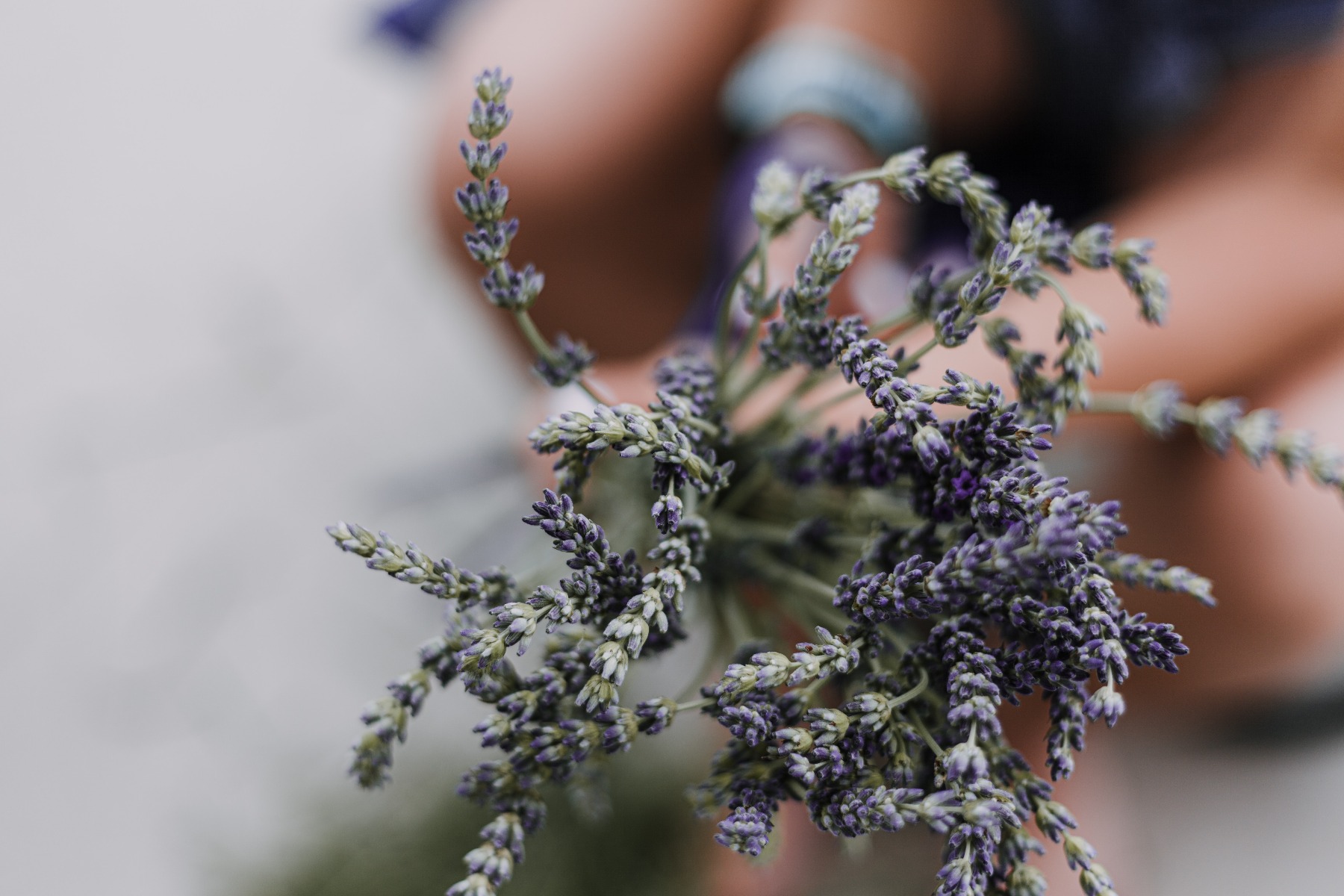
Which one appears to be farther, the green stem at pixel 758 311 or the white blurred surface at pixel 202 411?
the white blurred surface at pixel 202 411

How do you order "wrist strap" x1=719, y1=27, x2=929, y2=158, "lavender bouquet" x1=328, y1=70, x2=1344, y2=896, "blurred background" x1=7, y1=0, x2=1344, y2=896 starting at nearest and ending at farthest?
"lavender bouquet" x1=328, y1=70, x2=1344, y2=896, "wrist strap" x1=719, y1=27, x2=929, y2=158, "blurred background" x1=7, y1=0, x2=1344, y2=896

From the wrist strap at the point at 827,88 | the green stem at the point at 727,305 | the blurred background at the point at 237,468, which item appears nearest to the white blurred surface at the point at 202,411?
the blurred background at the point at 237,468

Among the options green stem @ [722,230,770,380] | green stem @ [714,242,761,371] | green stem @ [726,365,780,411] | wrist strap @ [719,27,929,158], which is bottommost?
green stem @ [726,365,780,411]

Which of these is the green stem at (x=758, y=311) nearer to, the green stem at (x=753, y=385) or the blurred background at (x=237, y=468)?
the green stem at (x=753, y=385)

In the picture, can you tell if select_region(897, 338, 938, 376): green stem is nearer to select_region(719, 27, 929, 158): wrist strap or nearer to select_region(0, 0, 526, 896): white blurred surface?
select_region(719, 27, 929, 158): wrist strap

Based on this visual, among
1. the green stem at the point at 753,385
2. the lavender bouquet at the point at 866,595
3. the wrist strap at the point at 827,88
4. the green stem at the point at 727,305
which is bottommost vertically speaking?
the lavender bouquet at the point at 866,595

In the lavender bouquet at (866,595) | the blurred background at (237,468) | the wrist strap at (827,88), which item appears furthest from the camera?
the blurred background at (237,468)

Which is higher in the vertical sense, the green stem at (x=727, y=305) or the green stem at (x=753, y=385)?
the green stem at (x=727, y=305)

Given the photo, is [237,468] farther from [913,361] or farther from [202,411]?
[913,361]

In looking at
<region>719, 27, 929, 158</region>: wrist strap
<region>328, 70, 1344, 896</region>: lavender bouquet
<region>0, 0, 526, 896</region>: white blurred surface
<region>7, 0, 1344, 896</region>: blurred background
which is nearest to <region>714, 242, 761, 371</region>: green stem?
<region>328, 70, 1344, 896</region>: lavender bouquet
